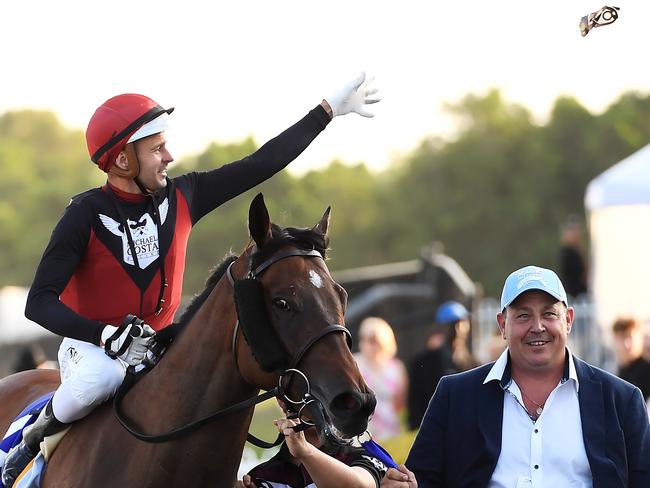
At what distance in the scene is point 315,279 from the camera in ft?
14.4

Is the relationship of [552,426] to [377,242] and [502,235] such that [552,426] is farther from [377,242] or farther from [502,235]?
[377,242]

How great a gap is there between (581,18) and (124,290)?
2247 millimetres

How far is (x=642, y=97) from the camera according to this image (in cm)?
4294

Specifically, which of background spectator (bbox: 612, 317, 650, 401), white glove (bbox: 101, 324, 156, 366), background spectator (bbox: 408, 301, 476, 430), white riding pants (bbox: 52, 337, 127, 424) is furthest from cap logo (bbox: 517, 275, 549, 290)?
background spectator (bbox: 408, 301, 476, 430)

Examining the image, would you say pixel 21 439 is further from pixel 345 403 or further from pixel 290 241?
pixel 345 403

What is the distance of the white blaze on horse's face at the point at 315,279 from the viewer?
4.38m

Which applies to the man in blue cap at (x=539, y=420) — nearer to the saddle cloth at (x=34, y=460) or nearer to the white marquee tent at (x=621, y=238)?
the saddle cloth at (x=34, y=460)

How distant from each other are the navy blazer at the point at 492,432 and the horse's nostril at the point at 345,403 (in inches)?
29.1

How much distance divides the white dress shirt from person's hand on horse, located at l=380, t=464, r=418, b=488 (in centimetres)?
38

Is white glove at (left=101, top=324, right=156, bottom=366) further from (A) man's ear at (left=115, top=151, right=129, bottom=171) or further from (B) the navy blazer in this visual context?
(B) the navy blazer

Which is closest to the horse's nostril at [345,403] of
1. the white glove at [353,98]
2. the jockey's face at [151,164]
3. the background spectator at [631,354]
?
the jockey's face at [151,164]

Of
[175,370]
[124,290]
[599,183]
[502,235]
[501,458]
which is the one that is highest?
[502,235]

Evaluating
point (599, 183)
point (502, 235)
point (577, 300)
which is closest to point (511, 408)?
point (599, 183)

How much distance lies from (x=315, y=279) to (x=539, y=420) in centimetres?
106
